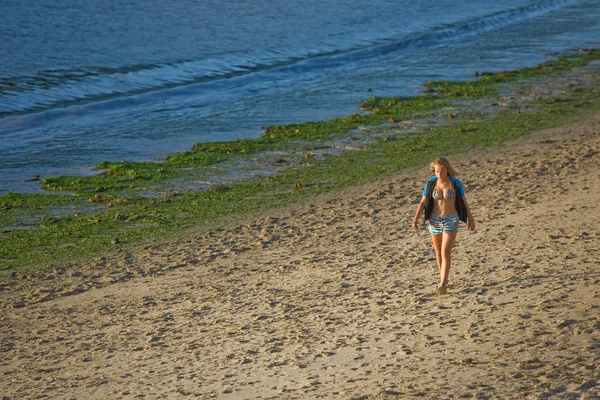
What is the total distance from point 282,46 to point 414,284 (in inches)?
989

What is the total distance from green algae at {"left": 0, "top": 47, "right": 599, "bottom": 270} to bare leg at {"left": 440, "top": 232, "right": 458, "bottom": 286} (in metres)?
4.24

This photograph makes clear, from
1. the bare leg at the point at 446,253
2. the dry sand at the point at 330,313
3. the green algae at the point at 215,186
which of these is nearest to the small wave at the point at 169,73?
the green algae at the point at 215,186

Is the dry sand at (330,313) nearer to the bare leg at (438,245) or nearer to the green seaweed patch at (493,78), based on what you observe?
the bare leg at (438,245)

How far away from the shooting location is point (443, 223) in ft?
27.5

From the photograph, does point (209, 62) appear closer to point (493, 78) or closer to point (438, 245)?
point (493, 78)

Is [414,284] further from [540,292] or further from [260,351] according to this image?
[260,351]

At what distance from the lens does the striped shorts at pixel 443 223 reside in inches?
329

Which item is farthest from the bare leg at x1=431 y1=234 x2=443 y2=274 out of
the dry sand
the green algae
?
the green algae

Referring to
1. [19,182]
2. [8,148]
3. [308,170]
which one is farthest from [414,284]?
[8,148]

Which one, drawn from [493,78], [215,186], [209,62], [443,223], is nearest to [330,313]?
[443,223]

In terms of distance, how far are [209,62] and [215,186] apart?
16235 millimetres

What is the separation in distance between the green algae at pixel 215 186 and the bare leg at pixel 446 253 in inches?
167

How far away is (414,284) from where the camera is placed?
899cm

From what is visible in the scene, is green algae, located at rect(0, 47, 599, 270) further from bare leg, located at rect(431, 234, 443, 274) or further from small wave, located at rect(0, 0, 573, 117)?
small wave, located at rect(0, 0, 573, 117)
